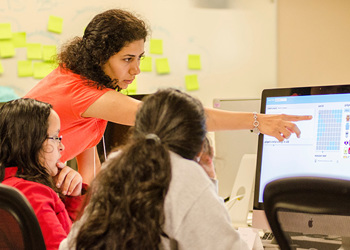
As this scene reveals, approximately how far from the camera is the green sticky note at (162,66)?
2.91 m

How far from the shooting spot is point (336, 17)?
291cm

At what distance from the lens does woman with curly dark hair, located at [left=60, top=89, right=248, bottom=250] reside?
82 cm

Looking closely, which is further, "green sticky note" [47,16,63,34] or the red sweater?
"green sticky note" [47,16,63,34]

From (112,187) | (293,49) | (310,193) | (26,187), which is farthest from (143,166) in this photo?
(293,49)

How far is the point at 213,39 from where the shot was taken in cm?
296

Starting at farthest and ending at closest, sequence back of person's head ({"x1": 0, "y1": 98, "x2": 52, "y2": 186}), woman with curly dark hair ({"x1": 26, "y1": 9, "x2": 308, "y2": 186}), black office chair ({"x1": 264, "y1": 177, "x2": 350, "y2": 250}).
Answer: woman with curly dark hair ({"x1": 26, "y1": 9, "x2": 308, "y2": 186}) < back of person's head ({"x1": 0, "y1": 98, "x2": 52, "y2": 186}) < black office chair ({"x1": 264, "y1": 177, "x2": 350, "y2": 250})

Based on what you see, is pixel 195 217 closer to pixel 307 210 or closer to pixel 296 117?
pixel 307 210

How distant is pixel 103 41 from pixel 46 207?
2.10ft

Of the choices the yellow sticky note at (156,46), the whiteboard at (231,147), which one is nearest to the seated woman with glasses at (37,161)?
the whiteboard at (231,147)

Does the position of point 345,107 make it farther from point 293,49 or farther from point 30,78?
point 30,78

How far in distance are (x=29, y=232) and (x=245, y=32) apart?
2289 millimetres

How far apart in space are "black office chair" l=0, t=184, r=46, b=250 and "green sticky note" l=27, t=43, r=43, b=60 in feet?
6.36

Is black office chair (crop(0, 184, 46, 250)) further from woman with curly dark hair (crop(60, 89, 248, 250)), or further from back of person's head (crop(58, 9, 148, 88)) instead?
back of person's head (crop(58, 9, 148, 88))

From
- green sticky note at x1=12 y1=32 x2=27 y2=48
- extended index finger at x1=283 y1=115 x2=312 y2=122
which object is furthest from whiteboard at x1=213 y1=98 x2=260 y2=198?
green sticky note at x1=12 y1=32 x2=27 y2=48
